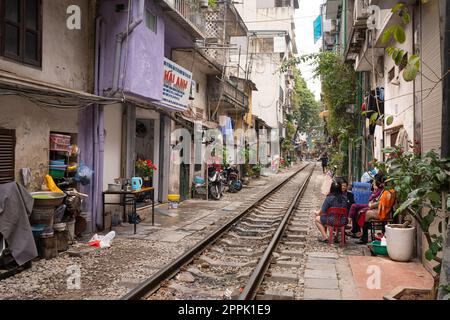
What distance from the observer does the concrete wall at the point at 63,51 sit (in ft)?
26.1

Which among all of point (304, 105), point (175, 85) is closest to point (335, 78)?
point (175, 85)

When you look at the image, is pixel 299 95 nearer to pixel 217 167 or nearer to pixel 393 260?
pixel 217 167

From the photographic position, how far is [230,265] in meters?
7.28

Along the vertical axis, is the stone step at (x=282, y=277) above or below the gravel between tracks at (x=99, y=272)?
below

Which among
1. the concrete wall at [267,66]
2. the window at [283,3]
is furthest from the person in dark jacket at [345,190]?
the window at [283,3]

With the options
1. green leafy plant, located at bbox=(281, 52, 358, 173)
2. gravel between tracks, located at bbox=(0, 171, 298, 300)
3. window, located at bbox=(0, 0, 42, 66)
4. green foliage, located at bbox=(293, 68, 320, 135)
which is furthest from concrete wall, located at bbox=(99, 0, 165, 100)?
green foliage, located at bbox=(293, 68, 320, 135)

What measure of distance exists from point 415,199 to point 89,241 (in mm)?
6259

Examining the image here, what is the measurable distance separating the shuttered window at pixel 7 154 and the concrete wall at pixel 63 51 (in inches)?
42.8

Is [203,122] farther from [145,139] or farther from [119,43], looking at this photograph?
[119,43]

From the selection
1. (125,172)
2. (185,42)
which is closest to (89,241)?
(125,172)

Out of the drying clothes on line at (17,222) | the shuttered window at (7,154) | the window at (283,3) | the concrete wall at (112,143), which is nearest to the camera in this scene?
the drying clothes on line at (17,222)

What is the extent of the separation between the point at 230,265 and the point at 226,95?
1379cm

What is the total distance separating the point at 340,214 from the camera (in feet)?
28.0

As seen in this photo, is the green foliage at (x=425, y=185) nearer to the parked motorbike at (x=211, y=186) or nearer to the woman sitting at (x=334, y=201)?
the woman sitting at (x=334, y=201)
